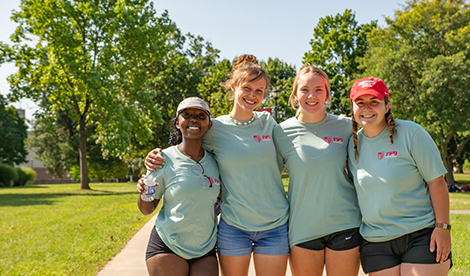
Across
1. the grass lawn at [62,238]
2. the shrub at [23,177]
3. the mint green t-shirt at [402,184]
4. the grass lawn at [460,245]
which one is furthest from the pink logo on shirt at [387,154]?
the shrub at [23,177]

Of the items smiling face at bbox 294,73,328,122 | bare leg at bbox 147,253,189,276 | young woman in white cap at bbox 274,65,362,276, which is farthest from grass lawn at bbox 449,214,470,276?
bare leg at bbox 147,253,189,276

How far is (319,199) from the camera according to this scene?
10.2ft

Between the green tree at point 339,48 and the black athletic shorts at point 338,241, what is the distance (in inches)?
1056

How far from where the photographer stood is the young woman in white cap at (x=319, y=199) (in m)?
3.07

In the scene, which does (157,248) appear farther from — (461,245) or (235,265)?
(461,245)

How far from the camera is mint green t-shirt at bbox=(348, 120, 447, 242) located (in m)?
2.78

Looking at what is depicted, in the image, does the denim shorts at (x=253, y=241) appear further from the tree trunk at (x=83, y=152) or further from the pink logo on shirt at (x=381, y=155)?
the tree trunk at (x=83, y=152)

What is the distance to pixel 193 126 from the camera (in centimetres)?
321

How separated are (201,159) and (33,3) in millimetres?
21259

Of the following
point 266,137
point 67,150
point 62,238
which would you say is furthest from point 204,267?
point 67,150

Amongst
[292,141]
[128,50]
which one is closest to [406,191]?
[292,141]

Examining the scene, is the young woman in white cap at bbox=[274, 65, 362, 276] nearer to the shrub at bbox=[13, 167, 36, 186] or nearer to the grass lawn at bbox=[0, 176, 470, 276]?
the grass lawn at bbox=[0, 176, 470, 276]

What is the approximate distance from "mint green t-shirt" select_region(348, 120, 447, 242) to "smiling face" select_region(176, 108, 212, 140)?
1417 mm

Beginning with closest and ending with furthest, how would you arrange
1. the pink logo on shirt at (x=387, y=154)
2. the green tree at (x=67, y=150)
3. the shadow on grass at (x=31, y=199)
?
the pink logo on shirt at (x=387, y=154) < the shadow on grass at (x=31, y=199) < the green tree at (x=67, y=150)
